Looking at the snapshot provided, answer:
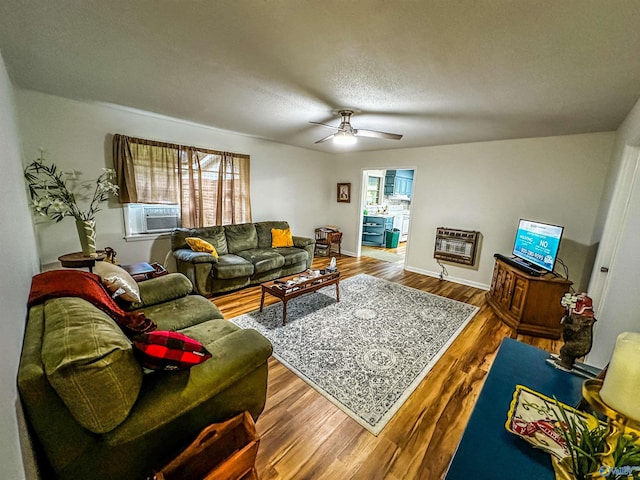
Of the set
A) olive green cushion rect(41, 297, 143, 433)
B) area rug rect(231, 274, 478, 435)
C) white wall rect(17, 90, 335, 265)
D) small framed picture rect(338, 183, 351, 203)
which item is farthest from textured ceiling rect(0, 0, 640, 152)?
small framed picture rect(338, 183, 351, 203)

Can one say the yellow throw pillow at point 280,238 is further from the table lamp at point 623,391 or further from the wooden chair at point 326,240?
the table lamp at point 623,391

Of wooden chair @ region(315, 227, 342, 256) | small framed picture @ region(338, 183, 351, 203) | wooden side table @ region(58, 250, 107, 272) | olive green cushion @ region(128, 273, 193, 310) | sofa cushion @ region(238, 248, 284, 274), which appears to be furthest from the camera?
small framed picture @ region(338, 183, 351, 203)

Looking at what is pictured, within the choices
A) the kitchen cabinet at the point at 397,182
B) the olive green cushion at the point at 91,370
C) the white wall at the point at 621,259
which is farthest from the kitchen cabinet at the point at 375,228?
the olive green cushion at the point at 91,370

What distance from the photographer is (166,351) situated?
1.09m

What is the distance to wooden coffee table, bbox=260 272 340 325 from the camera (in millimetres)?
2785

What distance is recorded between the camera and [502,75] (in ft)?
6.07

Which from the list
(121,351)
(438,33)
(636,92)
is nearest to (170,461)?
(121,351)

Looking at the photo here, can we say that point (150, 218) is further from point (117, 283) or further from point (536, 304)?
point (536, 304)

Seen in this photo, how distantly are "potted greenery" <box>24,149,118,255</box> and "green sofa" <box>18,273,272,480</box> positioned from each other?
168cm

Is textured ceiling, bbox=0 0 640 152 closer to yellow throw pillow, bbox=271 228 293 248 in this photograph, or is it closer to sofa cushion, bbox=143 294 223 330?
sofa cushion, bbox=143 294 223 330

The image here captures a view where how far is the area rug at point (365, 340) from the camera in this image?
1913 mm

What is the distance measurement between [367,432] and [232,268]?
2.57 meters

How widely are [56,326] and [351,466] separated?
1.60 metres

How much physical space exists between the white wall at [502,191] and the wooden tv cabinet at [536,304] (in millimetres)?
994
